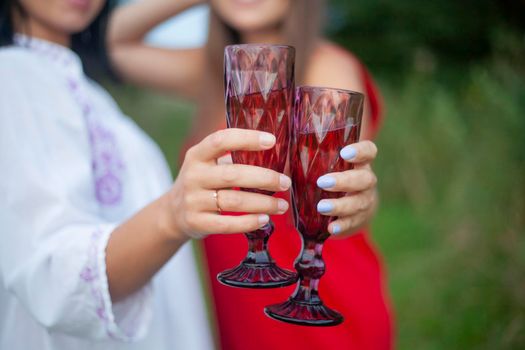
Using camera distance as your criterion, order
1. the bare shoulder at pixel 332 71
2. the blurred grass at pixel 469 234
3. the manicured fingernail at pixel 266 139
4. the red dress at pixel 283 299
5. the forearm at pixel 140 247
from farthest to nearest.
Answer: the blurred grass at pixel 469 234 → the bare shoulder at pixel 332 71 → the red dress at pixel 283 299 → the forearm at pixel 140 247 → the manicured fingernail at pixel 266 139

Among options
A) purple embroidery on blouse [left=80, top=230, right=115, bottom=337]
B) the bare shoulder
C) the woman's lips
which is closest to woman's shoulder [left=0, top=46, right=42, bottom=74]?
the woman's lips

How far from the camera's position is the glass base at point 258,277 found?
0.90 m

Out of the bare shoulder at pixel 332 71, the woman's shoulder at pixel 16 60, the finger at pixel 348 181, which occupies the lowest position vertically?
the finger at pixel 348 181

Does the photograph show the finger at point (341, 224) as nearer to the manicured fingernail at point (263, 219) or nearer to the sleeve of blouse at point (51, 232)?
the manicured fingernail at point (263, 219)

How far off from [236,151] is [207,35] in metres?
1.09

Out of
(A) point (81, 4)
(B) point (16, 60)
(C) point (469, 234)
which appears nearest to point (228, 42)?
(A) point (81, 4)

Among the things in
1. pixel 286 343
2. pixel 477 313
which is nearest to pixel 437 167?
pixel 477 313

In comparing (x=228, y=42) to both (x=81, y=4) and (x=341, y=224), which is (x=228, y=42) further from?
(x=341, y=224)

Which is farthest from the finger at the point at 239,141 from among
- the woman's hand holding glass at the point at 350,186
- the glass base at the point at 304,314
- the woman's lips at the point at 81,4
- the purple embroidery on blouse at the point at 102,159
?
the woman's lips at the point at 81,4

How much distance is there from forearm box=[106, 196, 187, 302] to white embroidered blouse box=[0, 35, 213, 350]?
0.02 meters

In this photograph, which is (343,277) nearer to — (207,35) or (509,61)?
(207,35)

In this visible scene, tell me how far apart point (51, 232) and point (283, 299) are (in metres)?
0.65

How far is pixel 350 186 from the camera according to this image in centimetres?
94

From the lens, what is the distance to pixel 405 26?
20.7 ft
